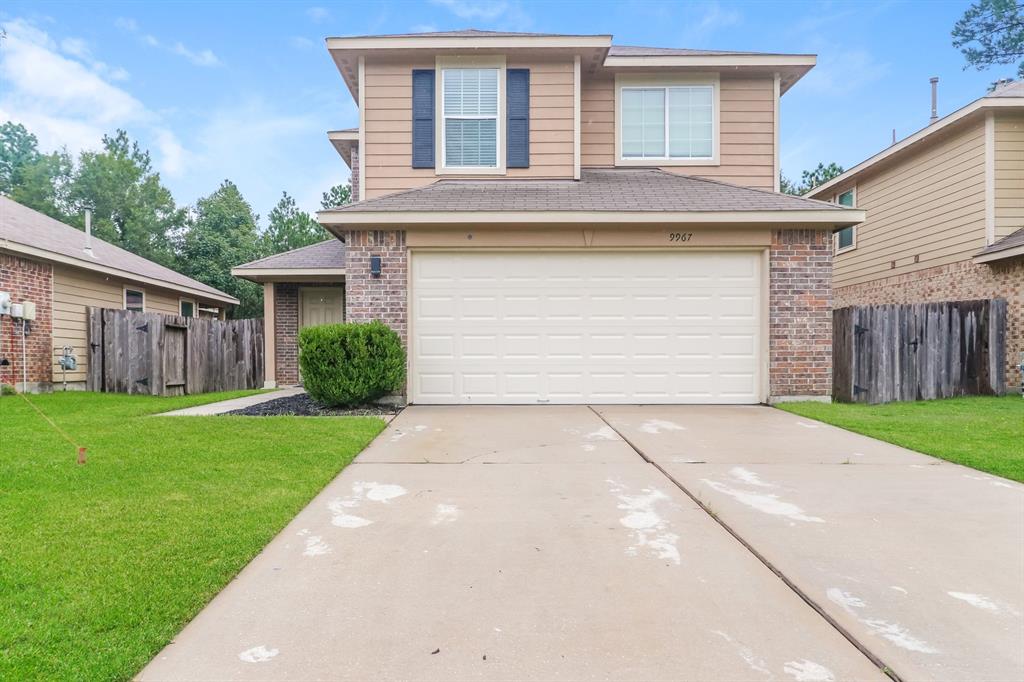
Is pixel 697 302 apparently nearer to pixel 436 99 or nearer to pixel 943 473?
pixel 943 473

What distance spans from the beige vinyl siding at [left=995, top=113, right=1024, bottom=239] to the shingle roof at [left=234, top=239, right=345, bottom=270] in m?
12.1

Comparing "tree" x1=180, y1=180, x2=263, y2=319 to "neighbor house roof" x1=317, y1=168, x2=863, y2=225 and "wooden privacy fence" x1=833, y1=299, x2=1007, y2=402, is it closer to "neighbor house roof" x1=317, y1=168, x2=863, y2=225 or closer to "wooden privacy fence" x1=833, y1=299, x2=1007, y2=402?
"neighbor house roof" x1=317, y1=168, x2=863, y2=225

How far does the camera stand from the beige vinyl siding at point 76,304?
9953 mm

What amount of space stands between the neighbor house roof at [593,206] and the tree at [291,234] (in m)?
22.5

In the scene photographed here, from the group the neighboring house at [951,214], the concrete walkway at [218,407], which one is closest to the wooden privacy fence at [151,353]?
the concrete walkway at [218,407]

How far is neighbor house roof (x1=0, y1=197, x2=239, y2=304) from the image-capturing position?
9.28 metres

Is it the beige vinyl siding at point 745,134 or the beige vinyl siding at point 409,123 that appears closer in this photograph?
the beige vinyl siding at point 409,123

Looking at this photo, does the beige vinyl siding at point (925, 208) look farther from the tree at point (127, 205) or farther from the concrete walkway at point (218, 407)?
Answer: the tree at point (127, 205)

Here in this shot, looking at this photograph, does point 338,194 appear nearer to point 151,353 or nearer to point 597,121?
point 151,353

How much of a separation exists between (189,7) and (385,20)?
5.62 m

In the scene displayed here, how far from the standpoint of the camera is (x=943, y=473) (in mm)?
3951

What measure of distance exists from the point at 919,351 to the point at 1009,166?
4207 millimetres

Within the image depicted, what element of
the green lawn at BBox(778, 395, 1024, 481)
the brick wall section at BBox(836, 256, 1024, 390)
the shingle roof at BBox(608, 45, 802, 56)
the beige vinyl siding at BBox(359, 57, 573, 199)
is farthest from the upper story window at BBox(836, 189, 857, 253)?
the beige vinyl siding at BBox(359, 57, 573, 199)

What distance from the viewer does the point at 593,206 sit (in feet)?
24.2
